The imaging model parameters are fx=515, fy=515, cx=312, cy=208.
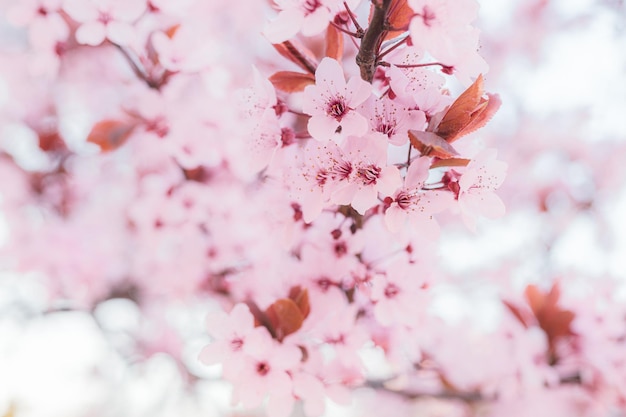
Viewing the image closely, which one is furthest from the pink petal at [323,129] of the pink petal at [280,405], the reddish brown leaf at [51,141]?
the reddish brown leaf at [51,141]

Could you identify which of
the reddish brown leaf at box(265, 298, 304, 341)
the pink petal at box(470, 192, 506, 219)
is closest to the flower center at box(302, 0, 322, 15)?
the pink petal at box(470, 192, 506, 219)

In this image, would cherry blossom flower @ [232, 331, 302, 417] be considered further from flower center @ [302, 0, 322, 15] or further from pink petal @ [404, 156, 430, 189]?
flower center @ [302, 0, 322, 15]

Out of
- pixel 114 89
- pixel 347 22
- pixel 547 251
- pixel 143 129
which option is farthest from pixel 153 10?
pixel 547 251

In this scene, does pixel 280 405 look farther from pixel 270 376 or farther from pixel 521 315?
pixel 521 315

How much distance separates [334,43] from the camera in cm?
84

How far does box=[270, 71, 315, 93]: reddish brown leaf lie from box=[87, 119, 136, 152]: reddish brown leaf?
674mm

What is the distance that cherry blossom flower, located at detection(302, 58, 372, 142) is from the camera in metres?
0.70

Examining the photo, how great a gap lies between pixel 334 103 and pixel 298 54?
193mm

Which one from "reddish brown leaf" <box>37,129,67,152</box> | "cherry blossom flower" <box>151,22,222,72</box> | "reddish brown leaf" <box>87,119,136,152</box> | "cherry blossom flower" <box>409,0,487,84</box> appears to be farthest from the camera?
"reddish brown leaf" <box>37,129,67,152</box>

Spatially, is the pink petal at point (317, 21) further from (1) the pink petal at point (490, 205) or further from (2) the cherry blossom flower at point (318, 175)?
(1) the pink petal at point (490, 205)

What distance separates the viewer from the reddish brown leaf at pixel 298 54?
2.83ft

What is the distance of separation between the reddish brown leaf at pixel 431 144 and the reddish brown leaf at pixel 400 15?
143 mm

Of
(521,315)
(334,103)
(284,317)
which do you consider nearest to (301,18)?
(334,103)

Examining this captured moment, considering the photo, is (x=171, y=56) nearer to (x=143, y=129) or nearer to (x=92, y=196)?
(x=143, y=129)
